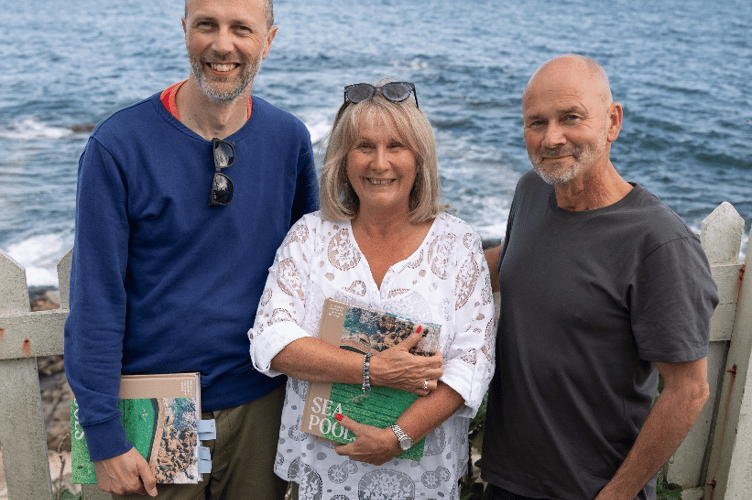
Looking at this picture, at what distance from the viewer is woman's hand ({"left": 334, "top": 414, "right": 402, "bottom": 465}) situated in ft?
6.69

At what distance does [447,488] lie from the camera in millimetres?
2146

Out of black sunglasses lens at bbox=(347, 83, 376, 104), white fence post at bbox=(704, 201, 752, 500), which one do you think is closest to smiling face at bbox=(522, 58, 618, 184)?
black sunglasses lens at bbox=(347, 83, 376, 104)

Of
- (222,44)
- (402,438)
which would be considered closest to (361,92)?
(222,44)

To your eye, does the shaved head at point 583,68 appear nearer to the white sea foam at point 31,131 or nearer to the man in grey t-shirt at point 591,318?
the man in grey t-shirt at point 591,318

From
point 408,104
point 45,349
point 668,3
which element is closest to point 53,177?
point 45,349

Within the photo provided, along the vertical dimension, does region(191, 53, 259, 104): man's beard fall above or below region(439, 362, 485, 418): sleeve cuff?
above

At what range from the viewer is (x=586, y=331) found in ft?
6.42

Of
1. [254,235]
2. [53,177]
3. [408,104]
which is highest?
[408,104]

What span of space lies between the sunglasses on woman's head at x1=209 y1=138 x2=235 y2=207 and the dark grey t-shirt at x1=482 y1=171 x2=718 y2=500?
96cm

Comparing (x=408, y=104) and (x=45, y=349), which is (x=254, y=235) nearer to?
(x=408, y=104)

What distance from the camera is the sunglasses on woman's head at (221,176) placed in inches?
84.4

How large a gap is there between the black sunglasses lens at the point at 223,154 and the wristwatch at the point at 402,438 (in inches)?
40.5

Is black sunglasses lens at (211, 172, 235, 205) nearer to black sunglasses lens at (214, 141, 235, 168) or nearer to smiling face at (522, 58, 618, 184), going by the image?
black sunglasses lens at (214, 141, 235, 168)

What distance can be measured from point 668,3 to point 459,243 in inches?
1899
